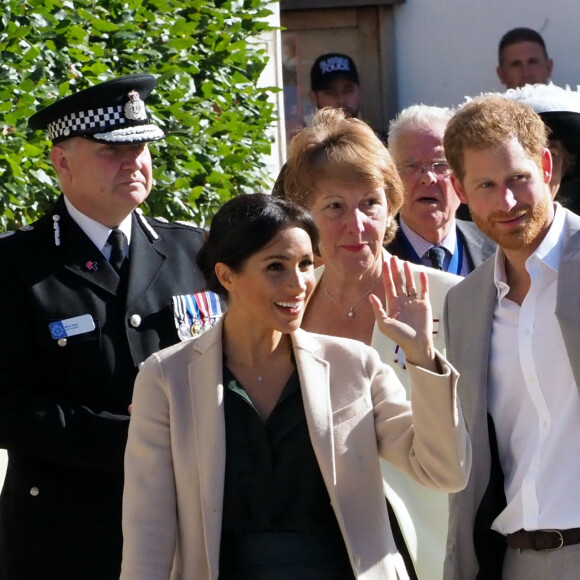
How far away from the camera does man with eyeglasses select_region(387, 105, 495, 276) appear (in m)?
5.55

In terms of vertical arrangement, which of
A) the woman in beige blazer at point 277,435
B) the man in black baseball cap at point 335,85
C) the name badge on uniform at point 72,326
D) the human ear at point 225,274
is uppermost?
the man in black baseball cap at point 335,85

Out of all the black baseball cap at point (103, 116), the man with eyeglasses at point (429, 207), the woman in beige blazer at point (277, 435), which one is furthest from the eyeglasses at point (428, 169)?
the woman in beige blazer at point (277, 435)

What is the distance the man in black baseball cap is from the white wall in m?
1.29

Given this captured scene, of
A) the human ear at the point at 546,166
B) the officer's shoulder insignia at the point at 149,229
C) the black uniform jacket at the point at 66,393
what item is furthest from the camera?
the officer's shoulder insignia at the point at 149,229

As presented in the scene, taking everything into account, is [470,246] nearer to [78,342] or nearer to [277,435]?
[78,342]

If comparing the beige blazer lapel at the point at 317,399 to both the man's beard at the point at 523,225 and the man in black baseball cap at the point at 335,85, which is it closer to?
the man's beard at the point at 523,225

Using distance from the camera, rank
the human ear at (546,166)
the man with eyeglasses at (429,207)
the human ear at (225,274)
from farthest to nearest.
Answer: the man with eyeglasses at (429,207), the human ear at (546,166), the human ear at (225,274)

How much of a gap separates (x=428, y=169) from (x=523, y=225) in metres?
1.79

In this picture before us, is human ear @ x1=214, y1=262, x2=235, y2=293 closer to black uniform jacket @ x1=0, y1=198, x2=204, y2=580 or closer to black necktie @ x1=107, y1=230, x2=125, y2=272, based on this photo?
black uniform jacket @ x1=0, y1=198, x2=204, y2=580

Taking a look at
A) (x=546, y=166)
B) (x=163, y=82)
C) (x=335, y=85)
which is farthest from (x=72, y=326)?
(x=335, y=85)

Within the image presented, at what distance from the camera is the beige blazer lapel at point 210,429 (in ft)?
11.8

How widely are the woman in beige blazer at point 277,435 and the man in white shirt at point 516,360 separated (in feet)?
1.10

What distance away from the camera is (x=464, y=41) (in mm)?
10586

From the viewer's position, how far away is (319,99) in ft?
30.6
